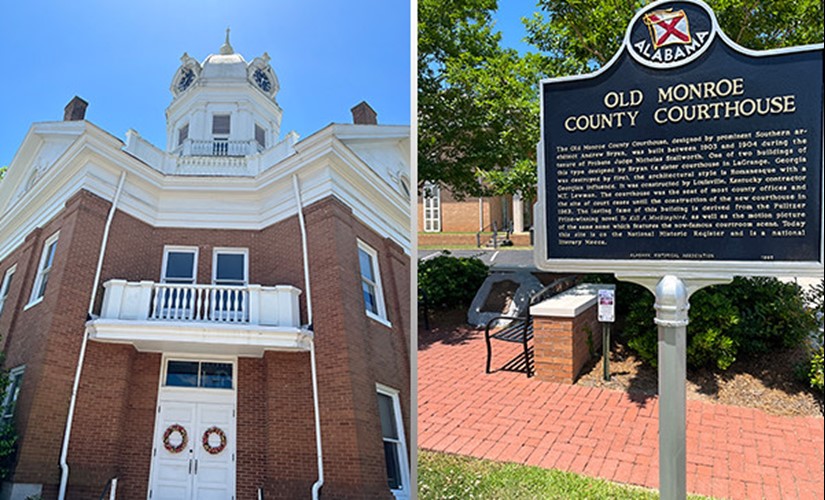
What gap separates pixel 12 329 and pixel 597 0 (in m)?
3.62

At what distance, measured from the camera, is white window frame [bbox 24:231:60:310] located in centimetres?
258

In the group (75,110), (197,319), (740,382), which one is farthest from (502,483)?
(75,110)

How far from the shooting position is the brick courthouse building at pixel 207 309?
2.45 metres

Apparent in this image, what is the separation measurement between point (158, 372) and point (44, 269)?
0.82m

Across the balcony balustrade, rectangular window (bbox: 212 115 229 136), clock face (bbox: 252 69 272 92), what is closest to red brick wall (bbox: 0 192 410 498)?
the balcony balustrade

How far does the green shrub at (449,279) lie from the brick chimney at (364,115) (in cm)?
102

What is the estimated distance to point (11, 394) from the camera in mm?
2553

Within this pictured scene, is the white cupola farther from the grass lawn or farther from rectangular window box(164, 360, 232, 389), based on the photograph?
the grass lawn

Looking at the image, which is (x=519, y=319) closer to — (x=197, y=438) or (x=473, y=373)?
(x=473, y=373)

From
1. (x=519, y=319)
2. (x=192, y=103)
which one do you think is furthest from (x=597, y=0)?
(x=192, y=103)

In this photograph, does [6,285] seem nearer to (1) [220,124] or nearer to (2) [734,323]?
(1) [220,124]

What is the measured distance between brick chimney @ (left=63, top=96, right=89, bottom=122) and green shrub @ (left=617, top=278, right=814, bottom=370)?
3383mm

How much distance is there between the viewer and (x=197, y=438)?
249 cm

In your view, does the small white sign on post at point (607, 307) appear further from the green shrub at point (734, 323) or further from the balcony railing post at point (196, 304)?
the balcony railing post at point (196, 304)
